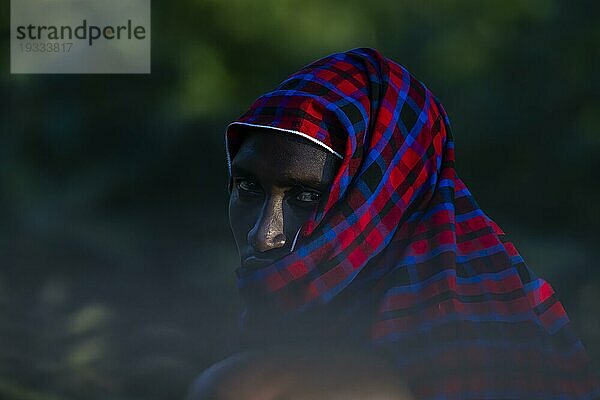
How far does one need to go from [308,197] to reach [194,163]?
8.94 ft

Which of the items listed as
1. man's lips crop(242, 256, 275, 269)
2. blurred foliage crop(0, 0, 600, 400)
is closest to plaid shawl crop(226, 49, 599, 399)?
man's lips crop(242, 256, 275, 269)

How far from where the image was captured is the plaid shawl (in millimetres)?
1340

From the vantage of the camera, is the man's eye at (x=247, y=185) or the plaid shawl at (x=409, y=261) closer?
the plaid shawl at (x=409, y=261)

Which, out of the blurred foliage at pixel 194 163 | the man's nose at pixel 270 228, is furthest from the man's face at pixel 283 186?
the blurred foliage at pixel 194 163

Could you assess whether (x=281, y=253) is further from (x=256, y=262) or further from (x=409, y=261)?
(x=409, y=261)

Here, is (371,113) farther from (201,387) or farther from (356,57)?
(201,387)

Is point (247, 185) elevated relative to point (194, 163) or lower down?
elevated

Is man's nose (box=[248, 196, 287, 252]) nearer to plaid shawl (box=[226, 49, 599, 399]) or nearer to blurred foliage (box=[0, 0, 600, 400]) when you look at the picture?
plaid shawl (box=[226, 49, 599, 399])

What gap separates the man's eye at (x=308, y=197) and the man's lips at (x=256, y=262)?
0.09 m

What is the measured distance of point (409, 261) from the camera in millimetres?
1382

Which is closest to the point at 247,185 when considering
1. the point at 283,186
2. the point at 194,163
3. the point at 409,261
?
the point at 283,186

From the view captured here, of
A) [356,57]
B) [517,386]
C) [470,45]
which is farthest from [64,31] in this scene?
[517,386]

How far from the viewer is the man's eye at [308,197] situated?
1385 millimetres

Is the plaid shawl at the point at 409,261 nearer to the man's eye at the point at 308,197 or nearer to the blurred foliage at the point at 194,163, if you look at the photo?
the man's eye at the point at 308,197
